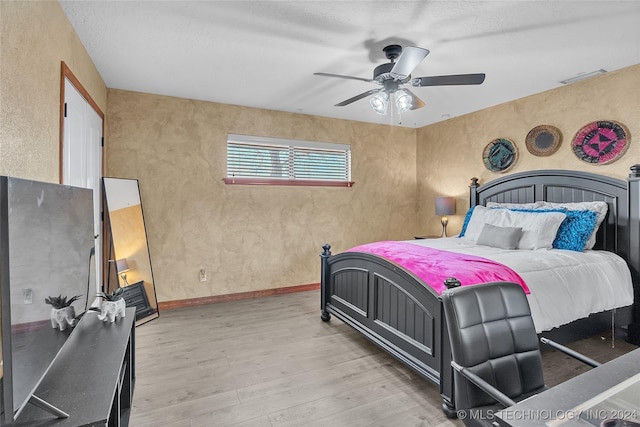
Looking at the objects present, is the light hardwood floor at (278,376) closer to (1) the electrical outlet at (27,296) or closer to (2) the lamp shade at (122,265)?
(2) the lamp shade at (122,265)

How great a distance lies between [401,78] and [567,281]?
2011 millimetres

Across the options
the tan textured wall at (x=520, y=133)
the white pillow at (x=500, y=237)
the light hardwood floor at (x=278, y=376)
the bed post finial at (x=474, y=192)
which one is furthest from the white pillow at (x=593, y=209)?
the bed post finial at (x=474, y=192)

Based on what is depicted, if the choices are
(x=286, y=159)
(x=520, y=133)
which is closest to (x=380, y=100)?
(x=286, y=159)

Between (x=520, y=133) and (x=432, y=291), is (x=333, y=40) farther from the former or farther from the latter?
(x=520, y=133)

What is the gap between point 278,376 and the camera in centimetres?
244

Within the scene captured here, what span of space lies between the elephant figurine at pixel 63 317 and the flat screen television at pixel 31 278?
0.6 inches

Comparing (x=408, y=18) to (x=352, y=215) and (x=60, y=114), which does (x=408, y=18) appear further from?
(x=352, y=215)

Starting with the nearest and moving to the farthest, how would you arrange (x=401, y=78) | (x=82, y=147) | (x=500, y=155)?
(x=401, y=78)
(x=82, y=147)
(x=500, y=155)

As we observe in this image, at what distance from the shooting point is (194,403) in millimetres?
2123

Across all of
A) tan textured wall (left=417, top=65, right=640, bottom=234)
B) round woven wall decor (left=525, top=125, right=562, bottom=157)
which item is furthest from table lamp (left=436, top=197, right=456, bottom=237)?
round woven wall decor (left=525, top=125, right=562, bottom=157)

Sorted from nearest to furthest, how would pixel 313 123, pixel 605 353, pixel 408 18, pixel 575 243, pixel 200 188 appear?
pixel 408 18
pixel 605 353
pixel 575 243
pixel 200 188
pixel 313 123

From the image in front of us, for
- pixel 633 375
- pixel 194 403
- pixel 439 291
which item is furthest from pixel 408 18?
pixel 194 403

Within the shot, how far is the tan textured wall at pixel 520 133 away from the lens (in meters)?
3.15

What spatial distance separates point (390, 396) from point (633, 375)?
1.47 m
